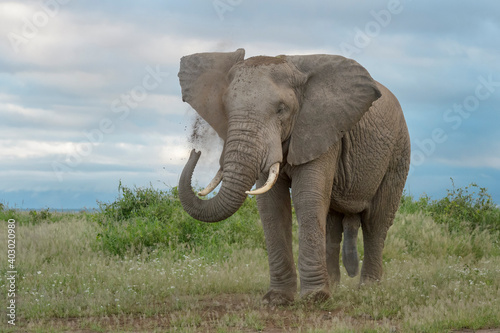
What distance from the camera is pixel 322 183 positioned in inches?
315

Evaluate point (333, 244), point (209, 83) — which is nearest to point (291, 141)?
point (209, 83)

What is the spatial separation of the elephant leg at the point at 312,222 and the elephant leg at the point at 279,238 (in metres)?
0.47

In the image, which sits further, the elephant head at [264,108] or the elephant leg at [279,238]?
the elephant leg at [279,238]

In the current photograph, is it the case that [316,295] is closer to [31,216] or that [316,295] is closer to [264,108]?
[264,108]

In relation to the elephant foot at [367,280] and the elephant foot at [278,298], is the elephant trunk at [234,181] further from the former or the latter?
the elephant foot at [367,280]

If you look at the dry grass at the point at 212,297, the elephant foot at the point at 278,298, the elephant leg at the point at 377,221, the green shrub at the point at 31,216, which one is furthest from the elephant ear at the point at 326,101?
the green shrub at the point at 31,216

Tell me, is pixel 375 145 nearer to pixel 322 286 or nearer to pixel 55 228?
pixel 322 286

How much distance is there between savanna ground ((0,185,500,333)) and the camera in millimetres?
7652

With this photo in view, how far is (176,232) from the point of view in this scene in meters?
13.5

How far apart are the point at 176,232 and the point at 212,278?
354cm

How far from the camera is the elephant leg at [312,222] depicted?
7.91m

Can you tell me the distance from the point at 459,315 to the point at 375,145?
2732 mm

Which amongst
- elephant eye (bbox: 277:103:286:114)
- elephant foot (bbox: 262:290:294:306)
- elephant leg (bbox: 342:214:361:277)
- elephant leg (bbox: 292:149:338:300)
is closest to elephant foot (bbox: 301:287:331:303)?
elephant leg (bbox: 292:149:338:300)

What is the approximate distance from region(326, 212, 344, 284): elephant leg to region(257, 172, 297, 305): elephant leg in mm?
1463
